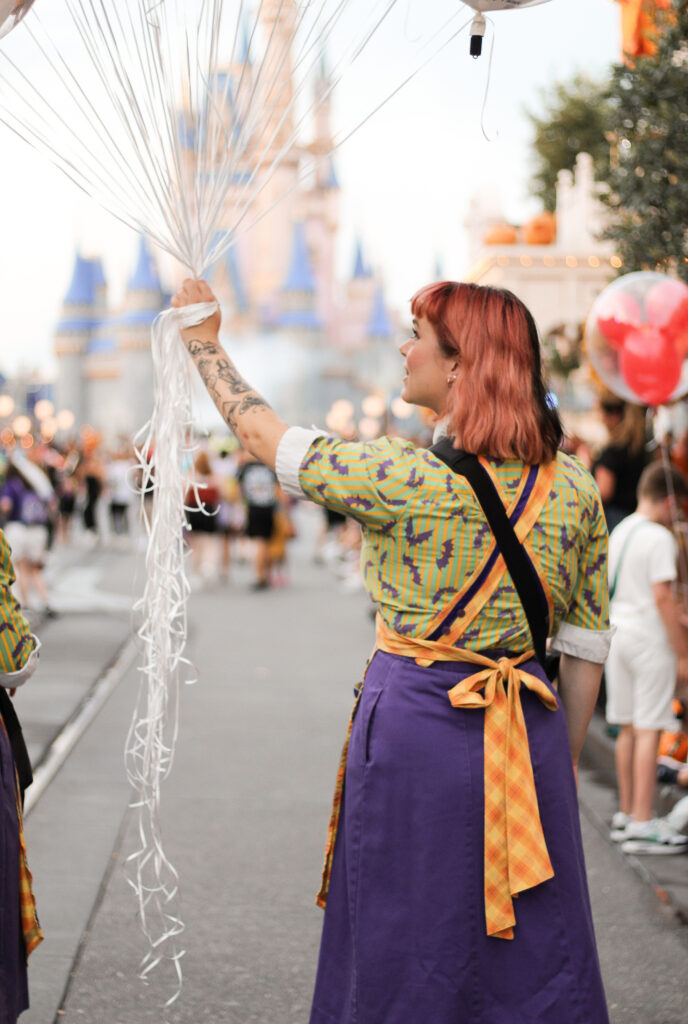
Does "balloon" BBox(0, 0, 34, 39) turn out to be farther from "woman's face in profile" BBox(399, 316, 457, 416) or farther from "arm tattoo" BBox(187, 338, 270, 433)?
"woman's face in profile" BBox(399, 316, 457, 416)

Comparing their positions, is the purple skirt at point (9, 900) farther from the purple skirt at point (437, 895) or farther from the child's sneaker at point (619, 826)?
the child's sneaker at point (619, 826)

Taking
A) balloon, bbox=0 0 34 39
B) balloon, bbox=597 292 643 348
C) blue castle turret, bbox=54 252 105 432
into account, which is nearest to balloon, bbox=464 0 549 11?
balloon, bbox=0 0 34 39

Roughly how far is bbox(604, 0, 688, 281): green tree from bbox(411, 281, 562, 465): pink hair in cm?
384

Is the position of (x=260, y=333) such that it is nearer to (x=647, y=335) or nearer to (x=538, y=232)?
(x=538, y=232)

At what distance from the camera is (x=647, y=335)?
20.3 feet

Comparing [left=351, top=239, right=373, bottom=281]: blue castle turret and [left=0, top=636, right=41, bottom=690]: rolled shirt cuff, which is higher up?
[left=351, top=239, right=373, bottom=281]: blue castle turret

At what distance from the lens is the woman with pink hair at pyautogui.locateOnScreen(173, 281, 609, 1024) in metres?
2.37

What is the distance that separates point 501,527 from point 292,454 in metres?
0.42

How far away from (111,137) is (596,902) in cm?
324

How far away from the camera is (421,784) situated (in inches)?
94.7

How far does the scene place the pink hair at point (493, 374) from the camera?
7.87 ft

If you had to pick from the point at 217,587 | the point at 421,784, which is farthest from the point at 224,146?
the point at 217,587

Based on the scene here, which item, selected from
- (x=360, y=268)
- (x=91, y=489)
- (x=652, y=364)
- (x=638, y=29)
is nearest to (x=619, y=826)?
(x=652, y=364)

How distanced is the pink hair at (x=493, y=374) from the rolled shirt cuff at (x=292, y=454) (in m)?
0.28
